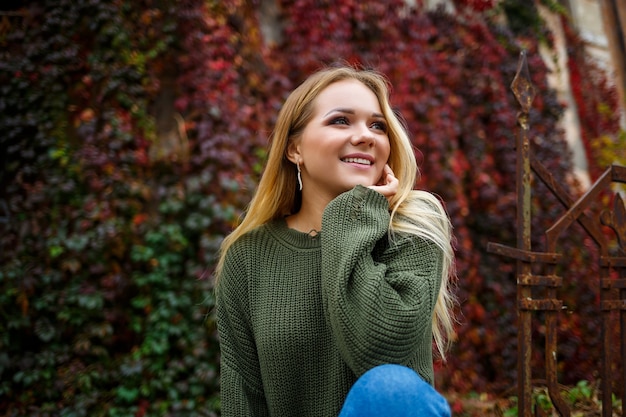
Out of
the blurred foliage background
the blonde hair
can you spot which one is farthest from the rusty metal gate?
the blurred foliage background

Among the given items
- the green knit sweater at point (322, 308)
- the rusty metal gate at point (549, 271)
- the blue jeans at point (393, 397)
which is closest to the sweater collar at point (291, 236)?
the green knit sweater at point (322, 308)

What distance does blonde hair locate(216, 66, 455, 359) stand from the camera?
1.63 meters

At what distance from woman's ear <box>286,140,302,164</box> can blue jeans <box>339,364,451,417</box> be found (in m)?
0.85

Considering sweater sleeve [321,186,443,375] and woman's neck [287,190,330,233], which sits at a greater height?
woman's neck [287,190,330,233]

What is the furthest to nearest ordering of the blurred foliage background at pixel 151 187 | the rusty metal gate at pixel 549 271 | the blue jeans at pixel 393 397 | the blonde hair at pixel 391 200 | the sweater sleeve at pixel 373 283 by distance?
1. the blurred foliage background at pixel 151 187
2. the rusty metal gate at pixel 549 271
3. the blonde hair at pixel 391 200
4. the sweater sleeve at pixel 373 283
5. the blue jeans at pixel 393 397

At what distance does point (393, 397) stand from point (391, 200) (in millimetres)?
738

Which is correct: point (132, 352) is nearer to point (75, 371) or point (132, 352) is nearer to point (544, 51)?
point (75, 371)

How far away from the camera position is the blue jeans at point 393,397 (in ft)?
3.62

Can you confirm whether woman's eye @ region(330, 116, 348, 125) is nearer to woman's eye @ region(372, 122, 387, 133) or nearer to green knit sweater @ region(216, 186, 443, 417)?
woman's eye @ region(372, 122, 387, 133)

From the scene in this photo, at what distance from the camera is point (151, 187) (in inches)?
138

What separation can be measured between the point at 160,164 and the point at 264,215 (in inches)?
72.7

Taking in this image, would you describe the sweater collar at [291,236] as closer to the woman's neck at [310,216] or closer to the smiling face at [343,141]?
the woman's neck at [310,216]

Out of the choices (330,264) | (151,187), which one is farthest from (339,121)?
(151,187)


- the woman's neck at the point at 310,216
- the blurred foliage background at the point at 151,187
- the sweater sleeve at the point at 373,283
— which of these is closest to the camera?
the sweater sleeve at the point at 373,283
